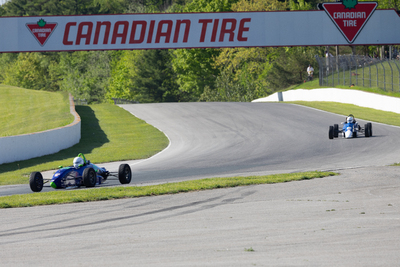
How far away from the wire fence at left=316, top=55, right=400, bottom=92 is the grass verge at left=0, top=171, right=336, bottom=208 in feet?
72.9

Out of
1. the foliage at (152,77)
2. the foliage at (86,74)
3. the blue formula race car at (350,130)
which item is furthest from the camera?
the foliage at (86,74)

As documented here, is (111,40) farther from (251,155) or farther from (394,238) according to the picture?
(394,238)

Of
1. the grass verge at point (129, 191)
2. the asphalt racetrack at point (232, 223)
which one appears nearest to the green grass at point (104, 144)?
the asphalt racetrack at point (232, 223)

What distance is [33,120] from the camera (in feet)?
107

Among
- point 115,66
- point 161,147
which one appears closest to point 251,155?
point 161,147

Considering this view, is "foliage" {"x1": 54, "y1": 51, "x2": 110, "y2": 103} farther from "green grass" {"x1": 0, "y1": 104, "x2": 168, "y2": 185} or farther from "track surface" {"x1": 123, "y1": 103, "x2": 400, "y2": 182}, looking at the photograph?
"track surface" {"x1": 123, "y1": 103, "x2": 400, "y2": 182}

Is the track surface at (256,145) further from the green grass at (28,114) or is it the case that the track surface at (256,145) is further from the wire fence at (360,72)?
the green grass at (28,114)

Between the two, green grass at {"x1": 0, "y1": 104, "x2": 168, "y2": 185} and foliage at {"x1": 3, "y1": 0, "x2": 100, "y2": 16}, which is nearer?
green grass at {"x1": 0, "y1": 104, "x2": 168, "y2": 185}

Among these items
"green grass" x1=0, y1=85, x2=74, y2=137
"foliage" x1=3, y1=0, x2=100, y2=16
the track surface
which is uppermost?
"foliage" x1=3, y1=0, x2=100, y2=16

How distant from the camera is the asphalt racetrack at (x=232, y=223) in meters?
6.01

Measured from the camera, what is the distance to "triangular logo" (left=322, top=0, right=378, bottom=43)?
22.7 metres

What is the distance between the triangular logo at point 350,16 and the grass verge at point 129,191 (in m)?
12.2

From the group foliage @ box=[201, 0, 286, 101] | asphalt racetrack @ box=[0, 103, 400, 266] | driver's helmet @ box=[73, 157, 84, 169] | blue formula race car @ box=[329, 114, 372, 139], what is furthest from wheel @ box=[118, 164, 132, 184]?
foliage @ box=[201, 0, 286, 101]

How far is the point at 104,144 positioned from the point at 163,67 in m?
59.5
